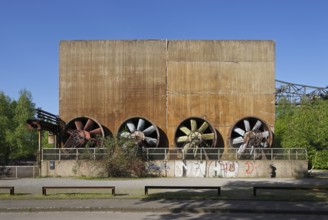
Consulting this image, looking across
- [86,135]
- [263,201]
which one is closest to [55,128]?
[86,135]

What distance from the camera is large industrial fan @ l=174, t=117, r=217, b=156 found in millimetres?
33875

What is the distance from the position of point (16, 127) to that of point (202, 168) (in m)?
32.6

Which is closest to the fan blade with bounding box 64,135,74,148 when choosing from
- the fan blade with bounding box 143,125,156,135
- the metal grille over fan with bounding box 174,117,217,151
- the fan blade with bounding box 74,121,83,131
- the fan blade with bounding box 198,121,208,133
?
the fan blade with bounding box 74,121,83,131

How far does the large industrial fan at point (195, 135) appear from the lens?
33.9 metres

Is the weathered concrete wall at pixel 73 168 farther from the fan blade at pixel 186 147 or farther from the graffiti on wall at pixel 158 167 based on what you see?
the fan blade at pixel 186 147

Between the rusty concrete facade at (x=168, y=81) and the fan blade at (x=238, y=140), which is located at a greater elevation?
the rusty concrete facade at (x=168, y=81)

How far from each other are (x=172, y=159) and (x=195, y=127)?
3711mm

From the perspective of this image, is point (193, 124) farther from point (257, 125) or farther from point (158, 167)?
point (257, 125)

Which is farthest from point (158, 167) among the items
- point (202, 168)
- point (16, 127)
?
point (16, 127)

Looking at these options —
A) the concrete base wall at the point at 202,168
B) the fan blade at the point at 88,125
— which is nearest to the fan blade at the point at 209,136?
the concrete base wall at the point at 202,168

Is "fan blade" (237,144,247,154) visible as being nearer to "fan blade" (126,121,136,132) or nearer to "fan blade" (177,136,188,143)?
"fan blade" (177,136,188,143)

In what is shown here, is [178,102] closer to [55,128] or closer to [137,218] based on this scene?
[55,128]

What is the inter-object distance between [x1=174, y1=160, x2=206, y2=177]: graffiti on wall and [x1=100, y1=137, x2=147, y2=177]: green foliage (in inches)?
107

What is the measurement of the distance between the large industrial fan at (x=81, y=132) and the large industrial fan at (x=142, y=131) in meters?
2.06
